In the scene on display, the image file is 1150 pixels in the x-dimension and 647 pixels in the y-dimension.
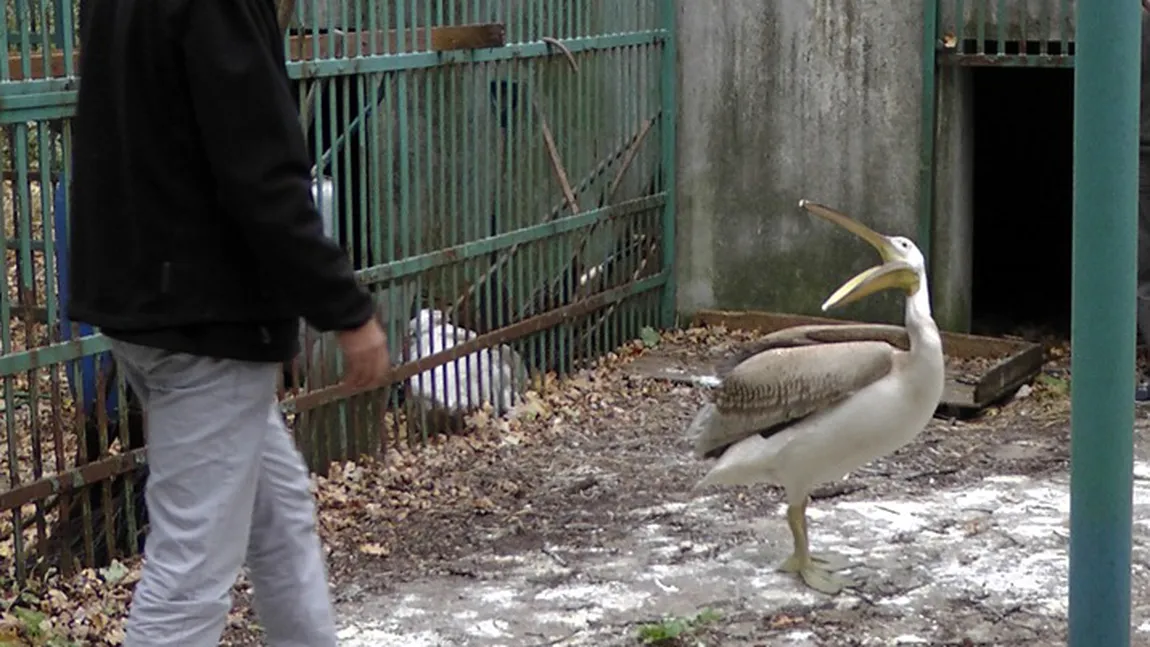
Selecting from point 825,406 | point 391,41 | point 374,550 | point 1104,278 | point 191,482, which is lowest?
point 374,550

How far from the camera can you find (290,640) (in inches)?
163

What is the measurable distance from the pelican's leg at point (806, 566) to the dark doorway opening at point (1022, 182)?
6.24 meters

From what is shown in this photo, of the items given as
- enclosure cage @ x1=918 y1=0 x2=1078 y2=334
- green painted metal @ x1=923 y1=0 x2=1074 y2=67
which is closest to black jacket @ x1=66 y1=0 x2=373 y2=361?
enclosure cage @ x1=918 y1=0 x2=1078 y2=334

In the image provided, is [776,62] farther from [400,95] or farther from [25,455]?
[25,455]

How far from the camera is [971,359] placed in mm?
9078

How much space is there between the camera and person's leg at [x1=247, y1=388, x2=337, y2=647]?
407 centimetres

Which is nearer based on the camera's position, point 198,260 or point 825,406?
point 198,260

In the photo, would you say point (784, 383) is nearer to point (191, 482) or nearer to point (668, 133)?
point (191, 482)

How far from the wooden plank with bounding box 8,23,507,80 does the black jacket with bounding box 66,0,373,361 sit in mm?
2131

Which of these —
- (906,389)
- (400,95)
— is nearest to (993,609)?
(906,389)

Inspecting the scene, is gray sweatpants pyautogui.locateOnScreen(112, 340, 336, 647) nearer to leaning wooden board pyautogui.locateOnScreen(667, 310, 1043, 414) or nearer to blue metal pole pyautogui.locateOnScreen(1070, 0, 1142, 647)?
blue metal pole pyautogui.locateOnScreen(1070, 0, 1142, 647)

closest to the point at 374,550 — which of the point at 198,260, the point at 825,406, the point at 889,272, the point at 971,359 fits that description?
the point at 825,406

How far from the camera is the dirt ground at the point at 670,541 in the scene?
548 cm

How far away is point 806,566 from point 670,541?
0.65 meters
